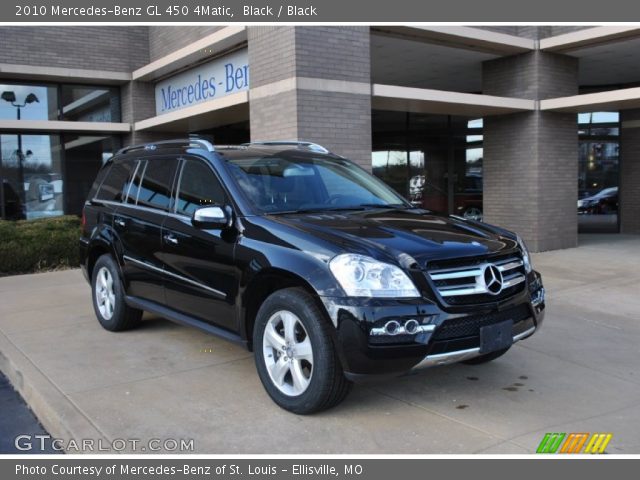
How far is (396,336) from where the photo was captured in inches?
144

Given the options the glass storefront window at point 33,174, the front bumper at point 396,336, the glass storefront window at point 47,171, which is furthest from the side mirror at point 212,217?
the glass storefront window at point 33,174

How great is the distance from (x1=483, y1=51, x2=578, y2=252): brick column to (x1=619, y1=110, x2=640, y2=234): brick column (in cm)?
363

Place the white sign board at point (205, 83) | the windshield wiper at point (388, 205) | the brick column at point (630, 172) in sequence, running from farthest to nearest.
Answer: the brick column at point (630, 172)
the white sign board at point (205, 83)
the windshield wiper at point (388, 205)

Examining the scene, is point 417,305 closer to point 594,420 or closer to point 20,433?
point 594,420

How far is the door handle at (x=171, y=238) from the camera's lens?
5.08 metres

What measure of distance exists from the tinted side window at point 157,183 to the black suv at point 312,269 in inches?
0.7

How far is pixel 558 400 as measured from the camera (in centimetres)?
435

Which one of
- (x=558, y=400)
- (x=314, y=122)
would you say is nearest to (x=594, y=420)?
(x=558, y=400)

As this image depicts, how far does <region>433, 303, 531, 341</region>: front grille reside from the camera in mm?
3766

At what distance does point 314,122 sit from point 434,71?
523cm

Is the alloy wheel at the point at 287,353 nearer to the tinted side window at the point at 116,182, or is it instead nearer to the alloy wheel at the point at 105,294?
the alloy wheel at the point at 105,294

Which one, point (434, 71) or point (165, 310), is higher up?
point (434, 71)

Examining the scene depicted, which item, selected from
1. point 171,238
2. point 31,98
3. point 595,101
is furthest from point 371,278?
point 31,98

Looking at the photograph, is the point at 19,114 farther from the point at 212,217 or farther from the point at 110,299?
the point at 212,217
